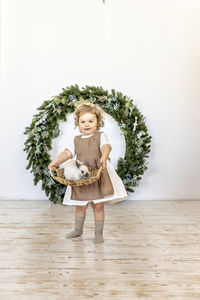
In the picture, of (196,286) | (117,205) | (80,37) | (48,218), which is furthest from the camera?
(80,37)

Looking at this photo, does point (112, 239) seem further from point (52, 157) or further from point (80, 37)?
point (80, 37)

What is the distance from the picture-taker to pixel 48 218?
297 centimetres

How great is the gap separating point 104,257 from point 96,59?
2416 millimetres

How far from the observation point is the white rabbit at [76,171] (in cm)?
219

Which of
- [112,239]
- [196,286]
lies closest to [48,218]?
[112,239]

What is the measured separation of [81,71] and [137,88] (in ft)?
2.17

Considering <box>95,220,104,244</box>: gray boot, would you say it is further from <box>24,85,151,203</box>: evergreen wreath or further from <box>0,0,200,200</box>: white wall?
<box>0,0,200,200</box>: white wall

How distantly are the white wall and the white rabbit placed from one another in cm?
167

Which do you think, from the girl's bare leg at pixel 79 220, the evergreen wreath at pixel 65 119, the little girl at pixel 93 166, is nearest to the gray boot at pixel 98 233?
the little girl at pixel 93 166

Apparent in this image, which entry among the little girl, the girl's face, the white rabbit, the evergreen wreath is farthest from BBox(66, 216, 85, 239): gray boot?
the evergreen wreath

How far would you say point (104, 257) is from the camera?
202 cm

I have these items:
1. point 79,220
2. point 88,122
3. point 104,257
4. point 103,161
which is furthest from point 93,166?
point 104,257

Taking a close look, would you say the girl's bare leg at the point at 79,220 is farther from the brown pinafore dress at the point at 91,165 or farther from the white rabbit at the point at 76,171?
the white rabbit at the point at 76,171

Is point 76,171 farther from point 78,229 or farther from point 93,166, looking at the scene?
point 78,229
